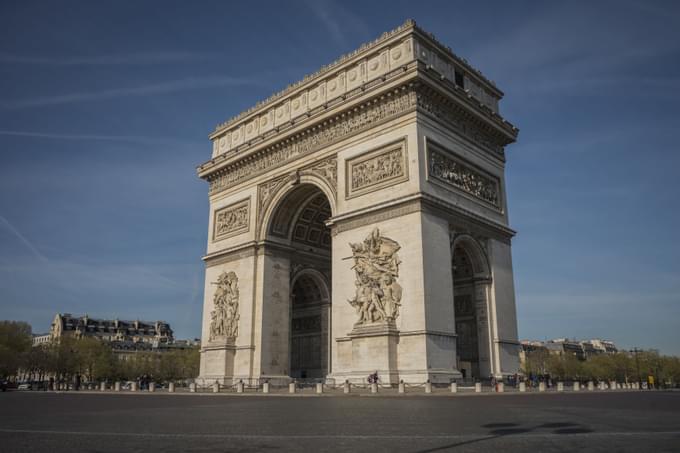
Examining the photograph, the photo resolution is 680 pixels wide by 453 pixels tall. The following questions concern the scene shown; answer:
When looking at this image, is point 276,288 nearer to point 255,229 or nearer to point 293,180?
point 255,229

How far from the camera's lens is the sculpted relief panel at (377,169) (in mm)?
22641

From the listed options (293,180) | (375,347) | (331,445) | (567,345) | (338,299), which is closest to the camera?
(331,445)

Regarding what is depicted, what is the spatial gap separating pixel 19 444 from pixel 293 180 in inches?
885

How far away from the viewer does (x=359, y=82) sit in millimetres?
25484

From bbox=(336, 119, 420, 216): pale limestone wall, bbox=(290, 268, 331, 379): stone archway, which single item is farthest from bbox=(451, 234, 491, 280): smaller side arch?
bbox=(290, 268, 331, 379): stone archway

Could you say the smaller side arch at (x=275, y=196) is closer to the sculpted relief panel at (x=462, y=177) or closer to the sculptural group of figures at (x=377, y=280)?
the sculptural group of figures at (x=377, y=280)

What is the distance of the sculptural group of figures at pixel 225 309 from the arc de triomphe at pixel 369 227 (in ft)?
0.25

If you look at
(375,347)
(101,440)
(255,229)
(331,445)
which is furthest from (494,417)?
(255,229)

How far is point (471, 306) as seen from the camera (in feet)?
81.6

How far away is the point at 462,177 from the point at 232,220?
12.8m

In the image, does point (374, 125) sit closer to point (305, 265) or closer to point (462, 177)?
point (462, 177)

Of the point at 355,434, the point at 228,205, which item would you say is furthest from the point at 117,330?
the point at 355,434

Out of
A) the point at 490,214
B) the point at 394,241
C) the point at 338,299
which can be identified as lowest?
the point at 338,299

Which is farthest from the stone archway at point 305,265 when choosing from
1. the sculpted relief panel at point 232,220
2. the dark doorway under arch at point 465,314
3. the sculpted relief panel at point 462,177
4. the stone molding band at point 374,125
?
the dark doorway under arch at point 465,314
